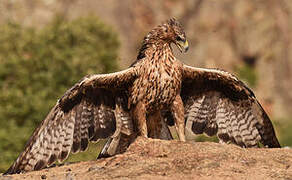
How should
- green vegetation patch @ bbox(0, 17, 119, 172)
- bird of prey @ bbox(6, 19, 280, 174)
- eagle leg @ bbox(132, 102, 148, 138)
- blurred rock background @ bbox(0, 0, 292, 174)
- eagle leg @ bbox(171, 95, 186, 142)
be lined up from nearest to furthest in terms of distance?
bird of prey @ bbox(6, 19, 280, 174), eagle leg @ bbox(132, 102, 148, 138), eagle leg @ bbox(171, 95, 186, 142), green vegetation patch @ bbox(0, 17, 119, 172), blurred rock background @ bbox(0, 0, 292, 174)

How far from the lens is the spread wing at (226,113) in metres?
10.1

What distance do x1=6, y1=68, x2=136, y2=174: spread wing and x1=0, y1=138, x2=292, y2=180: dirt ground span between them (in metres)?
0.34

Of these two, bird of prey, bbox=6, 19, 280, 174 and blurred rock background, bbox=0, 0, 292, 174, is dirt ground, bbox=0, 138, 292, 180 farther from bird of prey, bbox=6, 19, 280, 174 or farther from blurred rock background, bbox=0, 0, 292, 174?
blurred rock background, bbox=0, 0, 292, 174

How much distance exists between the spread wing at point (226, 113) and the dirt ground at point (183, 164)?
1.29m

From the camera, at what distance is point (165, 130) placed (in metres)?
10.2

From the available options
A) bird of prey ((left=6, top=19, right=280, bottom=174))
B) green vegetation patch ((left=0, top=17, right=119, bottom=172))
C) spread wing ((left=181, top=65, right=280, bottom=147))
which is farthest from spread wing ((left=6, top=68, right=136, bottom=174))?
green vegetation patch ((left=0, top=17, right=119, bottom=172))

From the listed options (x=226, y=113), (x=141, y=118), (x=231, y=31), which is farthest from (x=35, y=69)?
(x=231, y=31)

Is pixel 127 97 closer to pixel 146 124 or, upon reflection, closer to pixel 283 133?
pixel 146 124

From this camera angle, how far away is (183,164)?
8.03m

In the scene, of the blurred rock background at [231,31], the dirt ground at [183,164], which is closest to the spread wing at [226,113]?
the dirt ground at [183,164]

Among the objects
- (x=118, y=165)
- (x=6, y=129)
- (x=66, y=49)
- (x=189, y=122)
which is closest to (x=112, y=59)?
(x=66, y=49)

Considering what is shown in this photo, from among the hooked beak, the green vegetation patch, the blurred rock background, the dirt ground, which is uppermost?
the blurred rock background

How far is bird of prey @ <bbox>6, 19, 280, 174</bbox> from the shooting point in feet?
30.5

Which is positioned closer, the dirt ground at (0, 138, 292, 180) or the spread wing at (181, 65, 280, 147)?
the dirt ground at (0, 138, 292, 180)
